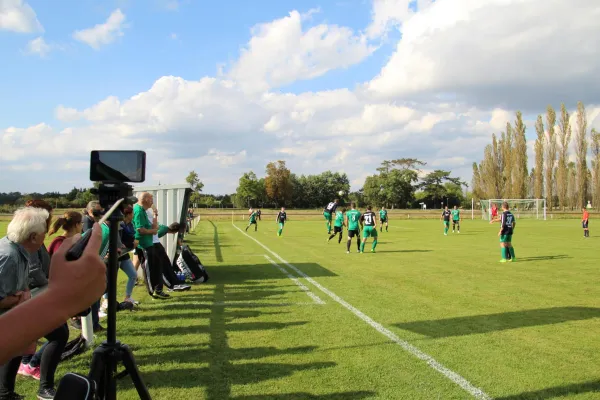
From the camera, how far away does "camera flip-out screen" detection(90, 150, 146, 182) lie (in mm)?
2494

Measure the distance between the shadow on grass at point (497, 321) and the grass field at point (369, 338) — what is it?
0.02 m

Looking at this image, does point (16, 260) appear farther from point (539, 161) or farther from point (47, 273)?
point (539, 161)

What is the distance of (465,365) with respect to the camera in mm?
4727

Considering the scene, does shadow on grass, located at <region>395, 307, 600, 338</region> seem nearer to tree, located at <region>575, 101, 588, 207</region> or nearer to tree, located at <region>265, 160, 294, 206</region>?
tree, located at <region>575, 101, 588, 207</region>

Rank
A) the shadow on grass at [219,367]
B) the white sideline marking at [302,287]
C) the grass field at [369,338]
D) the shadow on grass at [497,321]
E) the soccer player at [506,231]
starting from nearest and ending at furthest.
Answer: the grass field at [369,338] → the shadow on grass at [219,367] → the shadow on grass at [497,321] → the white sideline marking at [302,287] → the soccer player at [506,231]

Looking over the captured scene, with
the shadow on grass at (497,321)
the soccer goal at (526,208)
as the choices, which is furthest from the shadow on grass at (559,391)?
the soccer goal at (526,208)

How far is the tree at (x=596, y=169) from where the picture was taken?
6781 cm

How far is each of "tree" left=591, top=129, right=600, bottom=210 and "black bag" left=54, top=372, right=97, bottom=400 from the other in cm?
7966

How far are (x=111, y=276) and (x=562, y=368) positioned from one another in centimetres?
453

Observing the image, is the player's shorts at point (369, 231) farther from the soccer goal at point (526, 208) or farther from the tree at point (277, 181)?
the tree at point (277, 181)

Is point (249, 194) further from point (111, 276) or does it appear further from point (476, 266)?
point (111, 276)

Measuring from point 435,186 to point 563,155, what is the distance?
69.7 metres

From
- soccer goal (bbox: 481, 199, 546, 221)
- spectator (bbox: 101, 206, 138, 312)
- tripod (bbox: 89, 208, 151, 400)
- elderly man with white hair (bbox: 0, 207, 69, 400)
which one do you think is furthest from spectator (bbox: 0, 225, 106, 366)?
soccer goal (bbox: 481, 199, 546, 221)

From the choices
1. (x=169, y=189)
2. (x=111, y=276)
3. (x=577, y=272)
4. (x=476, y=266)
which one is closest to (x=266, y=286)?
(x=169, y=189)
